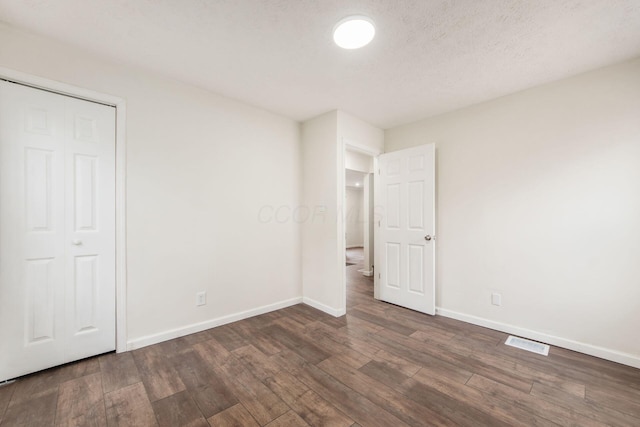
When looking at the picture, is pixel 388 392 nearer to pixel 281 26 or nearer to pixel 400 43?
pixel 400 43

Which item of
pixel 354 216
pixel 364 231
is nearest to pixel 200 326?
pixel 364 231

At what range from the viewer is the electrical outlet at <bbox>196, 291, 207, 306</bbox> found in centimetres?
267

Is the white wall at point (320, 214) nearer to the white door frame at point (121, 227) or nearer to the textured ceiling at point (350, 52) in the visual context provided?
the textured ceiling at point (350, 52)

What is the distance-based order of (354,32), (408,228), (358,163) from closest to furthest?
(354,32)
(408,228)
(358,163)

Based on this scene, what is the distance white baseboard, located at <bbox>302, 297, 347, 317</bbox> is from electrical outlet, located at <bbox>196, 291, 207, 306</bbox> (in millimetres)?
1360

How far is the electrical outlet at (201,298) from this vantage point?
8.77 ft

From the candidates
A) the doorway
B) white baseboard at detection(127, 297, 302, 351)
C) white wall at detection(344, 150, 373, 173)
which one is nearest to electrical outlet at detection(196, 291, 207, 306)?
white baseboard at detection(127, 297, 302, 351)

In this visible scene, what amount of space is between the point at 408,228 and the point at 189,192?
8.82 feet

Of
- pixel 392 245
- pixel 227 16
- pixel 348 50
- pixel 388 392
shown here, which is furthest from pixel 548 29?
pixel 388 392

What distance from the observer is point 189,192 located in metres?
2.61

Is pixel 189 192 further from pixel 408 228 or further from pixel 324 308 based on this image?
pixel 408 228

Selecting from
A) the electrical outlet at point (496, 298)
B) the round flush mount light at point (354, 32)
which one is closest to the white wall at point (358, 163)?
the electrical outlet at point (496, 298)

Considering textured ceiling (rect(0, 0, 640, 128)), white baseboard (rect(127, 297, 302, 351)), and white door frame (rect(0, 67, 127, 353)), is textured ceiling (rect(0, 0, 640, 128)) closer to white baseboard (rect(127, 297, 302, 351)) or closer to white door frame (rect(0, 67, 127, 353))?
white door frame (rect(0, 67, 127, 353))

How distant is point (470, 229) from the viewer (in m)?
3.00
